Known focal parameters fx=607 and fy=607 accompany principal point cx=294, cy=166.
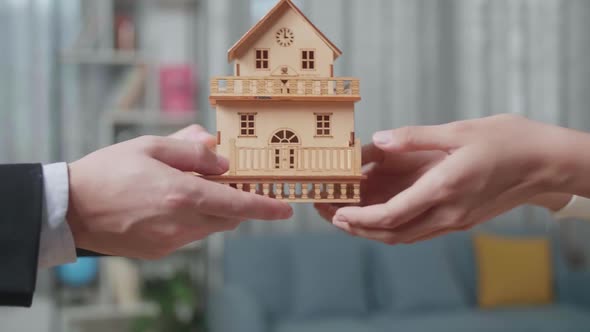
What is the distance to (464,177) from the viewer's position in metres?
0.95

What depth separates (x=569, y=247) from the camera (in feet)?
14.4

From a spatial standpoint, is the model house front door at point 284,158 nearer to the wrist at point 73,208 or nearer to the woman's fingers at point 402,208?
the woman's fingers at point 402,208

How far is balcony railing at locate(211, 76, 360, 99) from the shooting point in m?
1.19

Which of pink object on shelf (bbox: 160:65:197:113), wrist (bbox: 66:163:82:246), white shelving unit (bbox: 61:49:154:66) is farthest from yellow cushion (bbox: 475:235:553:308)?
wrist (bbox: 66:163:82:246)

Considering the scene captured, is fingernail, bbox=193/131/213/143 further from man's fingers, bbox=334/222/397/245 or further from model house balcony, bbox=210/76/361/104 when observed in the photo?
man's fingers, bbox=334/222/397/245

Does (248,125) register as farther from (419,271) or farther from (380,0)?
(380,0)

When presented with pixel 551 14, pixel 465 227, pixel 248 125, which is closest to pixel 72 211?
pixel 248 125

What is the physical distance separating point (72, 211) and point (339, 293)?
2.62 m

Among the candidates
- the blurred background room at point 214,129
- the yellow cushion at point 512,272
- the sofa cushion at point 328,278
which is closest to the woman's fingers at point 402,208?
the blurred background room at point 214,129

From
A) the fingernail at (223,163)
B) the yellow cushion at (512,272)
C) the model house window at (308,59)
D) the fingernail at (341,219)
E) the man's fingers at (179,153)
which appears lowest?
the yellow cushion at (512,272)

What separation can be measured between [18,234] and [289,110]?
0.56m

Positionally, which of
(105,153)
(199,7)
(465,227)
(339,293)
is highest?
(199,7)

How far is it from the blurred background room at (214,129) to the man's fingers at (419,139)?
6.87 ft

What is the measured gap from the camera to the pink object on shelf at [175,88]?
11.5 feet
